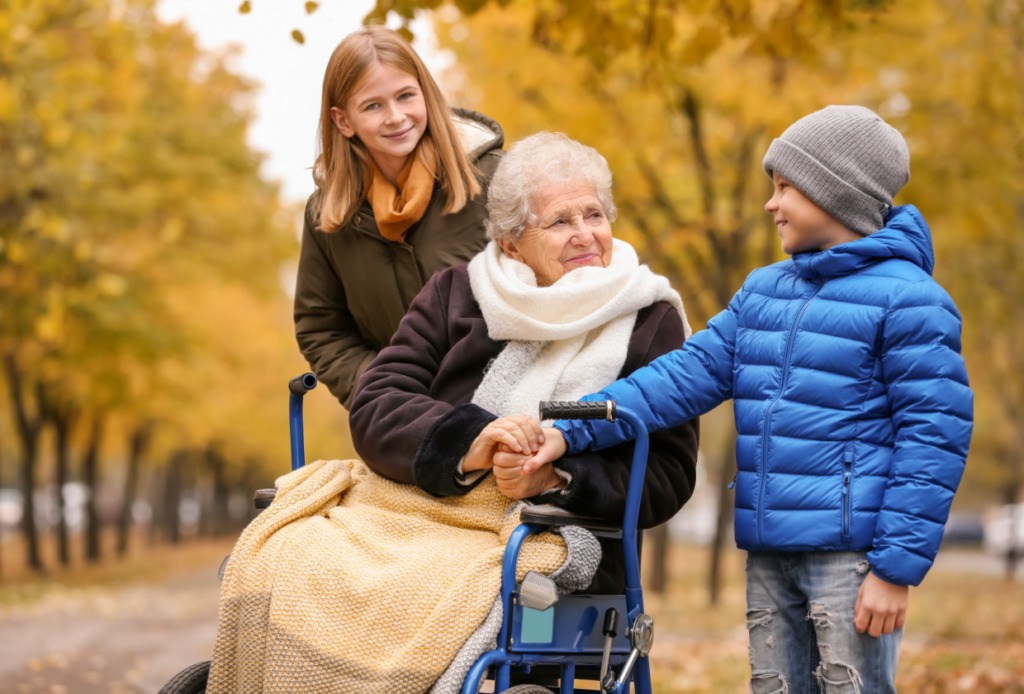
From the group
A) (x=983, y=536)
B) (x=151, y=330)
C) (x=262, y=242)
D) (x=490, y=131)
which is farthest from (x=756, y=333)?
(x=983, y=536)

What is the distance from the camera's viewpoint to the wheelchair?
8.50ft

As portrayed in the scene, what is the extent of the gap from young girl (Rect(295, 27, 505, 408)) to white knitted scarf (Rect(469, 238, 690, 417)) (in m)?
0.53

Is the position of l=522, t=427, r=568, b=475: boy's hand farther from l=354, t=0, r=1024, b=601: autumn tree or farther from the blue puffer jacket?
l=354, t=0, r=1024, b=601: autumn tree

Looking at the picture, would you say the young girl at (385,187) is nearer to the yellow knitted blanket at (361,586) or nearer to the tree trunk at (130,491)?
the yellow knitted blanket at (361,586)

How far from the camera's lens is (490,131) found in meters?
3.82

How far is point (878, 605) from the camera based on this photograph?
2514mm

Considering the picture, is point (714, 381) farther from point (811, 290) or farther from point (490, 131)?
point (490, 131)

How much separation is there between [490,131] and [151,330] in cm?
997

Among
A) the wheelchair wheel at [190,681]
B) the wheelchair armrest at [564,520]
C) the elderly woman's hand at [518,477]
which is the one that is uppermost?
the elderly woman's hand at [518,477]

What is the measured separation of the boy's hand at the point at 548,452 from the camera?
108 inches

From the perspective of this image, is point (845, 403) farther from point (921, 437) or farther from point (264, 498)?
point (264, 498)

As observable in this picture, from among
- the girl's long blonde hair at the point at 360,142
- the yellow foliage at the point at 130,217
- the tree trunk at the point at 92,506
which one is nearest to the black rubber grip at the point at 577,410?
the girl's long blonde hair at the point at 360,142

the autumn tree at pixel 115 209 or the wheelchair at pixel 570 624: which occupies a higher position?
the autumn tree at pixel 115 209

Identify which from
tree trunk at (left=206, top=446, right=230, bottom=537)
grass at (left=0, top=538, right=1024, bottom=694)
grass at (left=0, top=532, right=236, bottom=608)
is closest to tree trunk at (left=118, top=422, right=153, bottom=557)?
grass at (left=0, top=532, right=236, bottom=608)
